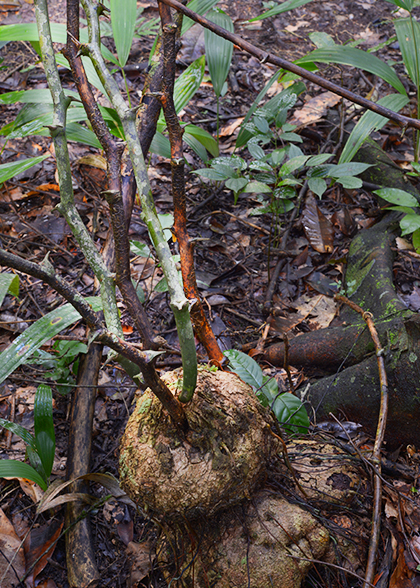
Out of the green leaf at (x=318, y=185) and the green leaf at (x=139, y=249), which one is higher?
the green leaf at (x=318, y=185)

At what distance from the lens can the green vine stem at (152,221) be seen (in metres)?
0.86

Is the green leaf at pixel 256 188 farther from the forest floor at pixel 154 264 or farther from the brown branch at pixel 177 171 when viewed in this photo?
the brown branch at pixel 177 171

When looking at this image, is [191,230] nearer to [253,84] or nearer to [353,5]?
[253,84]

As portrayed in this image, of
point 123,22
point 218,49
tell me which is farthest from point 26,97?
point 218,49

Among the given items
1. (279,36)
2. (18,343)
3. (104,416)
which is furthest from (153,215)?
(279,36)

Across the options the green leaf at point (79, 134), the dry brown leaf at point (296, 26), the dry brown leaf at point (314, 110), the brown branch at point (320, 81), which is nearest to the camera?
the brown branch at point (320, 81)

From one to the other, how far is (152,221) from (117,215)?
0.90 ft

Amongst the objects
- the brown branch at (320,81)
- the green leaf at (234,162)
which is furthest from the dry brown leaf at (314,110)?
the brown branch at (320,81)

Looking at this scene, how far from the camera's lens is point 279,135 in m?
2.50

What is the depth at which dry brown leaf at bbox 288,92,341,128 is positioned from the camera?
136 inches

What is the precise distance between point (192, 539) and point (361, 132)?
2267 millimetres

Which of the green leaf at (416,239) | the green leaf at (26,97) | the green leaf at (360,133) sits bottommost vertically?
the green leaf at (416,239)

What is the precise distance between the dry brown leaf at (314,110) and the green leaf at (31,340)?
275cm

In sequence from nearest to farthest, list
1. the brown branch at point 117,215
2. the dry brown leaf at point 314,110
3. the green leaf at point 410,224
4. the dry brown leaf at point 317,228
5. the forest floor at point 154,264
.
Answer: the brown branch at point 117,215 < the forest floor at point 154,264 < the green leaf at point 410,224 < the dry brown leaf at point 317,228 < the dry brown leaf at point 314,110
